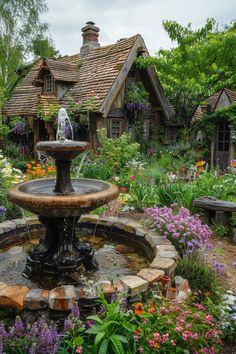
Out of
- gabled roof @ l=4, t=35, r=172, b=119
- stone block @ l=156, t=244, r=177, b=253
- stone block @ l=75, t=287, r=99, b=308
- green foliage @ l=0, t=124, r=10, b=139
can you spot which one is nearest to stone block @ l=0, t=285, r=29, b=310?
stone block @ l=75, t=287, r=99, b=308

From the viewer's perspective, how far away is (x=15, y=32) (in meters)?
19.4

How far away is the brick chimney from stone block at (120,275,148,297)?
44.8ft

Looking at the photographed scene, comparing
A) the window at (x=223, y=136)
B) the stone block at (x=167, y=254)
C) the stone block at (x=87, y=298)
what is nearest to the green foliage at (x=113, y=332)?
the stone block at (x=87, y=298)

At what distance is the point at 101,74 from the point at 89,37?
153 inches

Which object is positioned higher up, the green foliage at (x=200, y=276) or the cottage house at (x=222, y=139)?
the cottage house at (x=222, y=139)

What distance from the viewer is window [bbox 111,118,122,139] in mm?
12196

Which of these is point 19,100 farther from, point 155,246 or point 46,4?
point 155,246

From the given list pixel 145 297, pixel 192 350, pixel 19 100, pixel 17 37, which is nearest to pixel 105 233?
pixel 145 297

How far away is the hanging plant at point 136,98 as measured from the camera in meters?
12.1

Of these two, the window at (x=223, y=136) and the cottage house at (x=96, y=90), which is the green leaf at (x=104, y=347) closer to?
the cottage house at (x=96, y=90)

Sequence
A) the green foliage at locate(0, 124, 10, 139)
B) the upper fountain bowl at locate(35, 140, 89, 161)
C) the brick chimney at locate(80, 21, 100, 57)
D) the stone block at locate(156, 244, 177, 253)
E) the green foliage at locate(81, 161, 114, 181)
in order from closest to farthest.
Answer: the upper fountain bowl at locate(35, 140, 89, 161) → the stone block at locate(156, 244, 177, 253) → the green foliage at locate(81, 161, 114, 181) → the green foliage at locate(0, 124, 10, 139) → the brick chimney at locate(80, 21, 100, 57)

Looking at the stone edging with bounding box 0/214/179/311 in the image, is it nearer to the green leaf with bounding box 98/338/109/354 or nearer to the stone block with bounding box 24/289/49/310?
the stone block with bounding box 24/289/49/310

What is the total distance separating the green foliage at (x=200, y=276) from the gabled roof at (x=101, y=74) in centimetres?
793

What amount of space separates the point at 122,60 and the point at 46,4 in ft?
40.8
